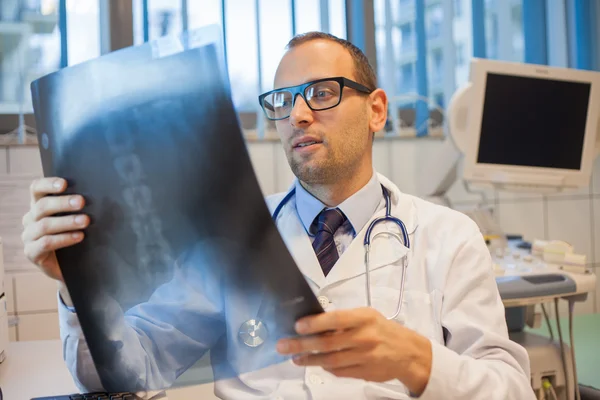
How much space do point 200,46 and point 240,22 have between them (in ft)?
6.11

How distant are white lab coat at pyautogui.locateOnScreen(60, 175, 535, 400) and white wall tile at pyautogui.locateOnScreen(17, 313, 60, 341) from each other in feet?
3.83

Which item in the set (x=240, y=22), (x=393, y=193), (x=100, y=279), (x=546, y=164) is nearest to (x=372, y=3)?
(x=240, y=22)

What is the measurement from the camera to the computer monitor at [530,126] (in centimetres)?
207

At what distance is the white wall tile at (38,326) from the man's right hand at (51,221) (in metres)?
1.43

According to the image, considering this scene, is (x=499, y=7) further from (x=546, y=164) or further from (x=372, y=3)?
(x=546, y=164)

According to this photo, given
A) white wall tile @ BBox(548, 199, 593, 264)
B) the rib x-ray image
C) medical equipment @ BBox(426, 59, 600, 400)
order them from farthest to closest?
white wall tile @ BBox(548, 199, 593, 264)
medical equipment @ BBox(426, 59, 600, 400)
the rib x-ray image

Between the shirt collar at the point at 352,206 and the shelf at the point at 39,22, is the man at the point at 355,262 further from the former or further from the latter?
the shelf at the point at 39,22

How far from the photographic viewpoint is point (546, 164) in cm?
218

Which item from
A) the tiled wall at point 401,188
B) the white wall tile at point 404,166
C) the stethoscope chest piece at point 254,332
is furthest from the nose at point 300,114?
the white wall tile at point 404,166

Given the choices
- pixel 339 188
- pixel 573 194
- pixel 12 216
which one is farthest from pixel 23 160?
pixel 573 194

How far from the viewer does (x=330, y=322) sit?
0.54 meters

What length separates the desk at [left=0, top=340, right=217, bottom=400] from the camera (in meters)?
0.94

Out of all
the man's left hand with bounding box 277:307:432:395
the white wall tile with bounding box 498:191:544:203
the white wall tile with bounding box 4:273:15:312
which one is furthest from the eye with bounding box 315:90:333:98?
the white wall tile with bounding box 498:191:544:203

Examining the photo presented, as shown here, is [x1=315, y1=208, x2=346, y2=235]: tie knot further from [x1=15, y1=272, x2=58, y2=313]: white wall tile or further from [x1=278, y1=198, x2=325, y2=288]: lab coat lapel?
[x1=15, y1=272, x2=58, y2=313]: white wall tile
